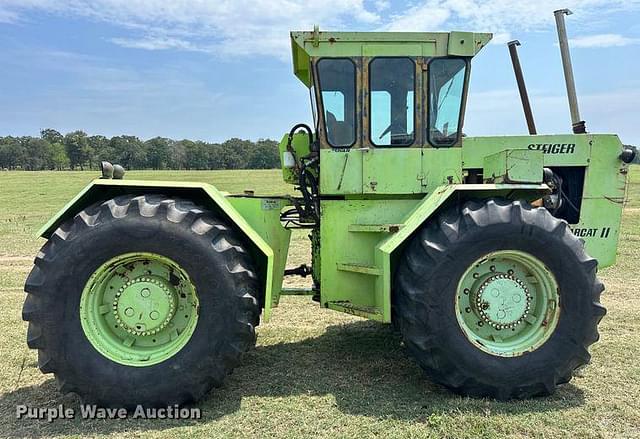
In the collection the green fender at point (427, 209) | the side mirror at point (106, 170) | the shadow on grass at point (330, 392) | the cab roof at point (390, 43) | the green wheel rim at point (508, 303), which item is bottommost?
the shadow on grass at point (330, 392)

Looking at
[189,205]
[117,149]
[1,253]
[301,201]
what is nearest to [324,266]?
[301,201]

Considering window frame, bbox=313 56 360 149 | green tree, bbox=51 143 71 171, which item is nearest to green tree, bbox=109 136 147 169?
green tree, bbox=51 143 71 171

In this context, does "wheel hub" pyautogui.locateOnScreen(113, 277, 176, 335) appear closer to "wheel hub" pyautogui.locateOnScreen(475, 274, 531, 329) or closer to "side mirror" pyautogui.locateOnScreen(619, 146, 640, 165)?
"wheel hub" pyautogui.locateOnScreen(475, 274, 531, 329)

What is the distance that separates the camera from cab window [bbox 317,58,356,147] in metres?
4.88

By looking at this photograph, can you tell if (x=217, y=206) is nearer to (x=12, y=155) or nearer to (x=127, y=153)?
(x=127, y=153)

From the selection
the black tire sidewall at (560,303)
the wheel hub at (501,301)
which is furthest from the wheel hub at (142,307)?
the wheel hub at (501,301)

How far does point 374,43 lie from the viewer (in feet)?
15.9

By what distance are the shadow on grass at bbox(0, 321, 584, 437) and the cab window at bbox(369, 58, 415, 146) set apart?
2.22m

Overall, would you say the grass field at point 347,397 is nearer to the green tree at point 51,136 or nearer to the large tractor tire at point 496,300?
the large tractor tire at point 496,300

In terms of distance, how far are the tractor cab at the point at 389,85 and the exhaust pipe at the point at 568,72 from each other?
148 centimetres

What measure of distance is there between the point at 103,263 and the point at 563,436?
3.76 meters

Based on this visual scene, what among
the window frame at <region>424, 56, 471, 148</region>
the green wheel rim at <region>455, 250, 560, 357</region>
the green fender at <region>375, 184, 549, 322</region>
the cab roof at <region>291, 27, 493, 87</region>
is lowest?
the green wheel rim at <region>455, 250, 560, 357</region>

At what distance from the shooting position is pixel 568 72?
19.2 feet

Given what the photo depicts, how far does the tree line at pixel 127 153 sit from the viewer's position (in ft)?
206
